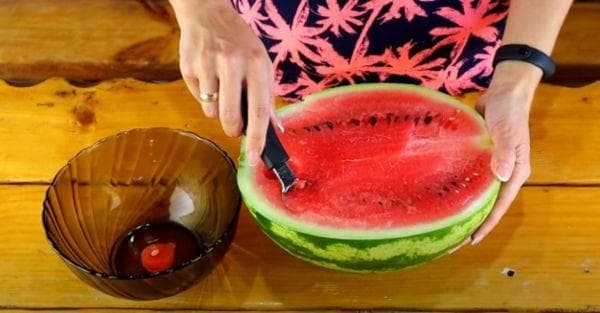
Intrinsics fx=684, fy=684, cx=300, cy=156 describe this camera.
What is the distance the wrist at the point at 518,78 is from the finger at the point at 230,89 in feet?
1.42

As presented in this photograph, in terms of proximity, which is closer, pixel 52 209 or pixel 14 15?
pixel 52 209

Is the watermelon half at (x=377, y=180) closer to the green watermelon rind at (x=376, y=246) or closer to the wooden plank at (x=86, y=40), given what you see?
the green watermelon rind at (x=376, y=246)

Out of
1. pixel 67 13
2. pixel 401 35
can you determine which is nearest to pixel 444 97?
pixel 401 35

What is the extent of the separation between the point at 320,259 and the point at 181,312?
0.24 meters

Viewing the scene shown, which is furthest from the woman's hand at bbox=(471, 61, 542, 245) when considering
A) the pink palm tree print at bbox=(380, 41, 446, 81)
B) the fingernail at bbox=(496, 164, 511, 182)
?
the pink palm tree print at bbox=(380, 41, 446, 81)

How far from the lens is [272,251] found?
1.12 metres

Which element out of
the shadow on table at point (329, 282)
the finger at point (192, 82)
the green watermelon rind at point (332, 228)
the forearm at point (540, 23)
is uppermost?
the forearm at point (540, 23)

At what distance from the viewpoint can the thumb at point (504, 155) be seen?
101 centimetres

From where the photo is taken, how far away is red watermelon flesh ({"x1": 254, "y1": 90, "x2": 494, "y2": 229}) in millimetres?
1002

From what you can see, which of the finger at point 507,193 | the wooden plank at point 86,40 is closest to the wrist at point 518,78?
the finger at point 507,193

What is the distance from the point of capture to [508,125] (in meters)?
1.06

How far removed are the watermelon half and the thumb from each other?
0.02m

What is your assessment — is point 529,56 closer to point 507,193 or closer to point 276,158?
point 507,193

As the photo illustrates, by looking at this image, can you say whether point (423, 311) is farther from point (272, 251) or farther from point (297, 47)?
point (297, 47)
